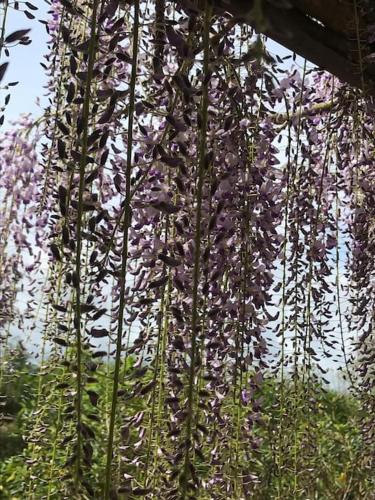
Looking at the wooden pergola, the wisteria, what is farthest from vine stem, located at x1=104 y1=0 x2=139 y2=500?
the wooden pergola

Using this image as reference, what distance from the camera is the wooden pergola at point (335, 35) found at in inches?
45.3

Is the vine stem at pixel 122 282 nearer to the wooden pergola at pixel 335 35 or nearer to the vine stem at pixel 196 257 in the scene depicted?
the vine stem at pixel 196 257

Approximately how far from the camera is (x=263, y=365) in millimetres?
1468

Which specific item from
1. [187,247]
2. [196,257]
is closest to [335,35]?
[187,247]

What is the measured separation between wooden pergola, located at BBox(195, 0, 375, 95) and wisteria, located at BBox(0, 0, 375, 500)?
54mm

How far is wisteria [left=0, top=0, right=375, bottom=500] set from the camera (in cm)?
85

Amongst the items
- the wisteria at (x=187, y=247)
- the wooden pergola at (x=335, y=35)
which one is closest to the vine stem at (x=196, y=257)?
the wisteria at (x=187, y=247)

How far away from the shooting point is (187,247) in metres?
1.26

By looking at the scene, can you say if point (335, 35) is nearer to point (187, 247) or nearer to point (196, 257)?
point (187, 247)

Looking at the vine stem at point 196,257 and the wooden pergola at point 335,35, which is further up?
the wooden pergola at point 335,35

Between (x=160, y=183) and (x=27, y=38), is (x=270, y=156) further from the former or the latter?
(x=27, y=38)

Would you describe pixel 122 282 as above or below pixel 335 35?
below

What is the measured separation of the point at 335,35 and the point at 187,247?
405 mm

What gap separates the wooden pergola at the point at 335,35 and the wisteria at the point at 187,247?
0.18ft
